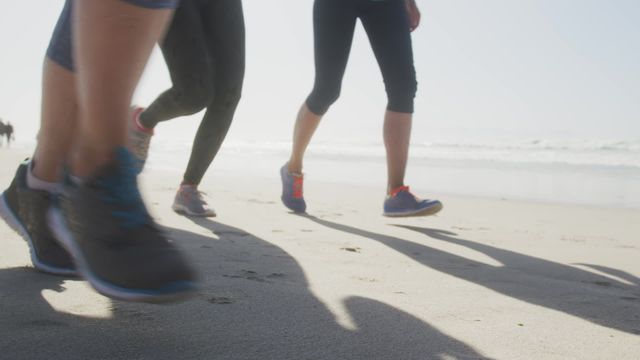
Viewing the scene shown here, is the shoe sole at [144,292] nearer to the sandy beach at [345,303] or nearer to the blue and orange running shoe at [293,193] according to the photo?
the sandy beach at [345,303]

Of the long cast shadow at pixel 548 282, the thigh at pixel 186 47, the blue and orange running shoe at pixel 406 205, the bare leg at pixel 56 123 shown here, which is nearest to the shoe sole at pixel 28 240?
the bare leg at pixel 56 123

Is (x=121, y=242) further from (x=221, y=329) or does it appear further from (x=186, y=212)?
(x=186, y=212)

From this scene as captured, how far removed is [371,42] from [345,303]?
202cm

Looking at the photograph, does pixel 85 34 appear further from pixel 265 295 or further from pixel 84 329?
pixel 265 295

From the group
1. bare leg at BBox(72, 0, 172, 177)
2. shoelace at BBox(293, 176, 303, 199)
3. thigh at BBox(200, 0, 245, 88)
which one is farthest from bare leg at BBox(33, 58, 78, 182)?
shoelace at BBox(293, 176, 303, 199)

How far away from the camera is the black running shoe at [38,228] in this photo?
132cm

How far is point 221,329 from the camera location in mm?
1066

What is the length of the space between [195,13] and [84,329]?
55.6 inches

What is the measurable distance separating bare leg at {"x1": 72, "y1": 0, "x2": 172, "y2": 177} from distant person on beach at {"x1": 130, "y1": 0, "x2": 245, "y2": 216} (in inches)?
32.7

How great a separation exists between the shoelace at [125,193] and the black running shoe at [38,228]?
14.7 inches

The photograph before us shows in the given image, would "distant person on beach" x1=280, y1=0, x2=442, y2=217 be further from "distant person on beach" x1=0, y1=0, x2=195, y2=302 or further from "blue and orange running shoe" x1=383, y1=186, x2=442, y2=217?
"distant person on beach" x1=0, y1=0, x2=195, y2=302

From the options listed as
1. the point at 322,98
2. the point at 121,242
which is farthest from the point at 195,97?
the point at 121,242

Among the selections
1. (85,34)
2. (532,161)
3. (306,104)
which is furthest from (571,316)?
(532,161)

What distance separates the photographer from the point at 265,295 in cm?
134
